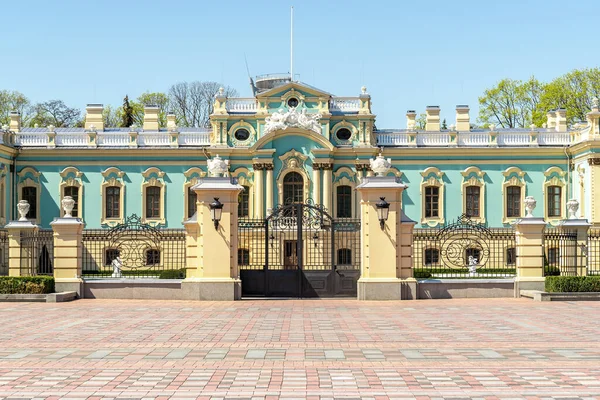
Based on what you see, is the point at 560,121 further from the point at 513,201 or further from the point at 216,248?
the point at 216,248

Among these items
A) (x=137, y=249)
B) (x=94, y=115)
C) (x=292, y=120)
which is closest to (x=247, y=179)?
(x=292, y=120)

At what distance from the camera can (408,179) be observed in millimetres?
41875

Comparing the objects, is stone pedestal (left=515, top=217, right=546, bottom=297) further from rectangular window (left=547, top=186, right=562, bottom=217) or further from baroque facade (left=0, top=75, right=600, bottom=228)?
rectangular window (left=547, top=186, right=562, bottom=217)

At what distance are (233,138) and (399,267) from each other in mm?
21174

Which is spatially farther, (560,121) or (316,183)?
(560,121)

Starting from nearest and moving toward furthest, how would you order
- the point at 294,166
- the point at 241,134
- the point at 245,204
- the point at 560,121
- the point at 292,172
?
the point at 294,166
the point at 292,172
the point at 241,134
the point at 245,204
the point at 560,121

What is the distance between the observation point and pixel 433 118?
4381 cm

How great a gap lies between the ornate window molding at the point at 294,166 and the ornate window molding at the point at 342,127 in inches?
69.8

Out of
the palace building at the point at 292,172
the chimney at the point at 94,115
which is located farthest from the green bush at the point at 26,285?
the chimney at the point at 94,115

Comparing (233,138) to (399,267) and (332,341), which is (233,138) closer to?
(399,267)

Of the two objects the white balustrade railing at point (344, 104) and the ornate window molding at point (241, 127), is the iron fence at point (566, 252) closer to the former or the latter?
the white balustrade railing at point (344, 104)

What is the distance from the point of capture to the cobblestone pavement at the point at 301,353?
8.95 metres

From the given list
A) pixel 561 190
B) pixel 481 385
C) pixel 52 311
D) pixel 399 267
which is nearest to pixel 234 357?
pixel 481 385

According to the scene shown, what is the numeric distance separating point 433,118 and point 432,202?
4702mm
